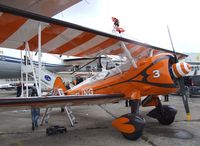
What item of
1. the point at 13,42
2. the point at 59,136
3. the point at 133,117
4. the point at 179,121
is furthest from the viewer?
the point at 179,121

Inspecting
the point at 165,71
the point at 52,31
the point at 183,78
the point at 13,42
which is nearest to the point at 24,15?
the point at 52,31

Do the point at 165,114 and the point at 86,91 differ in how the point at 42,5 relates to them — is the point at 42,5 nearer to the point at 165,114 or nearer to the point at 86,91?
the point at 86,91

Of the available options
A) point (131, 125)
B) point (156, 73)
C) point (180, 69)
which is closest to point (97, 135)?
point (131, 125)

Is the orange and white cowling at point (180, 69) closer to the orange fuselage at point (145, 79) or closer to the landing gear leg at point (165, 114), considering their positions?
the orange fuselage at point (145, 79)

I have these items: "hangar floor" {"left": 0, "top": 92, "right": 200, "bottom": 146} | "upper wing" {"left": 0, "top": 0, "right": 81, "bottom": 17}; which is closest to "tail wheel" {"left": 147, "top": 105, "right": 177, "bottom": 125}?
"hangar floor" {"left": 0, "top": 92, "right": 200, "bottom": 146}

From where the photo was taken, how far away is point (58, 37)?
20.7 ft

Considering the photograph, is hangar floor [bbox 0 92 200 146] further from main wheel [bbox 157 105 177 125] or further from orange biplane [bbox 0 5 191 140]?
orange biplane [bbox 0 5 191 140]

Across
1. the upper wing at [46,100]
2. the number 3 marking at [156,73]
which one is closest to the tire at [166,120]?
the upper wing at [46,100]

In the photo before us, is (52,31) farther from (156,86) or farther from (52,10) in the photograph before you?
(156,86)

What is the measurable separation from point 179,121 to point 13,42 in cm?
511

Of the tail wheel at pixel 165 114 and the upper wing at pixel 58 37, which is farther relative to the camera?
the tail wheel at pixel 165 114

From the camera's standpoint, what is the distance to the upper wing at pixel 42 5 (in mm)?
5406

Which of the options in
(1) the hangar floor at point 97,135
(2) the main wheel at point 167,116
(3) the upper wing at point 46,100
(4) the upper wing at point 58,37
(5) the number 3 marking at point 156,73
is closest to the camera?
(3) the upper wing at point 46,100

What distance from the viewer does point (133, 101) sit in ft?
19.5
